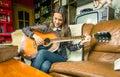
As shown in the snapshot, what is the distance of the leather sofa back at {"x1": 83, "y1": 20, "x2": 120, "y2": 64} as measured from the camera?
1700 millimetres

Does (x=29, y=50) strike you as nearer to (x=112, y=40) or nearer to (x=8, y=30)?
(x=112, y=40)

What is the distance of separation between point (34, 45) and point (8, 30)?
3.87 meters

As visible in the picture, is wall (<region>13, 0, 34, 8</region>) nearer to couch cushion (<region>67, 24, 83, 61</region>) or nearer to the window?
the window

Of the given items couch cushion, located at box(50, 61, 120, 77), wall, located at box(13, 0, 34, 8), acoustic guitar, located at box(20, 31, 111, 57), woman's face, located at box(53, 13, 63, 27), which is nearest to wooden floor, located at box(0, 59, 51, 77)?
couch cushion, located at box(50, 61, 120, 77)

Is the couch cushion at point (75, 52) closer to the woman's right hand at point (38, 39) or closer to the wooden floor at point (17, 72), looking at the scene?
the woman's right hand at point (38, 39)

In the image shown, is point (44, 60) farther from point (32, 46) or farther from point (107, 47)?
point (107, 47)

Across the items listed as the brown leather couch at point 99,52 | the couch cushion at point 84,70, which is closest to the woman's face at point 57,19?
the brown leather couch at point 99,52

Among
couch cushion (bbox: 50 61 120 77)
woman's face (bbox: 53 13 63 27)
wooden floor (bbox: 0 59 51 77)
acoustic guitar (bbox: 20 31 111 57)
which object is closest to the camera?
wooden floor (bbox: 0 59 51 77)

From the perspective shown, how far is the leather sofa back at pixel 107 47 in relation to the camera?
170 centimetres

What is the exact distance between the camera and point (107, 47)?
175 cm

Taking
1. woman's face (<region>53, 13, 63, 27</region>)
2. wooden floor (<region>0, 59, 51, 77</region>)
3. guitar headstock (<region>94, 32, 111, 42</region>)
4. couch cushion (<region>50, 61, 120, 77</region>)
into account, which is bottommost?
couch cushion (<region>50, 61, 120, 77</region>)

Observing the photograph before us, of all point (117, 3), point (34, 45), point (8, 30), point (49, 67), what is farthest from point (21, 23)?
point (49, 67)

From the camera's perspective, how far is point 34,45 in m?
1.75

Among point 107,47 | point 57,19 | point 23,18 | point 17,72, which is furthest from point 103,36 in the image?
point 23,18
